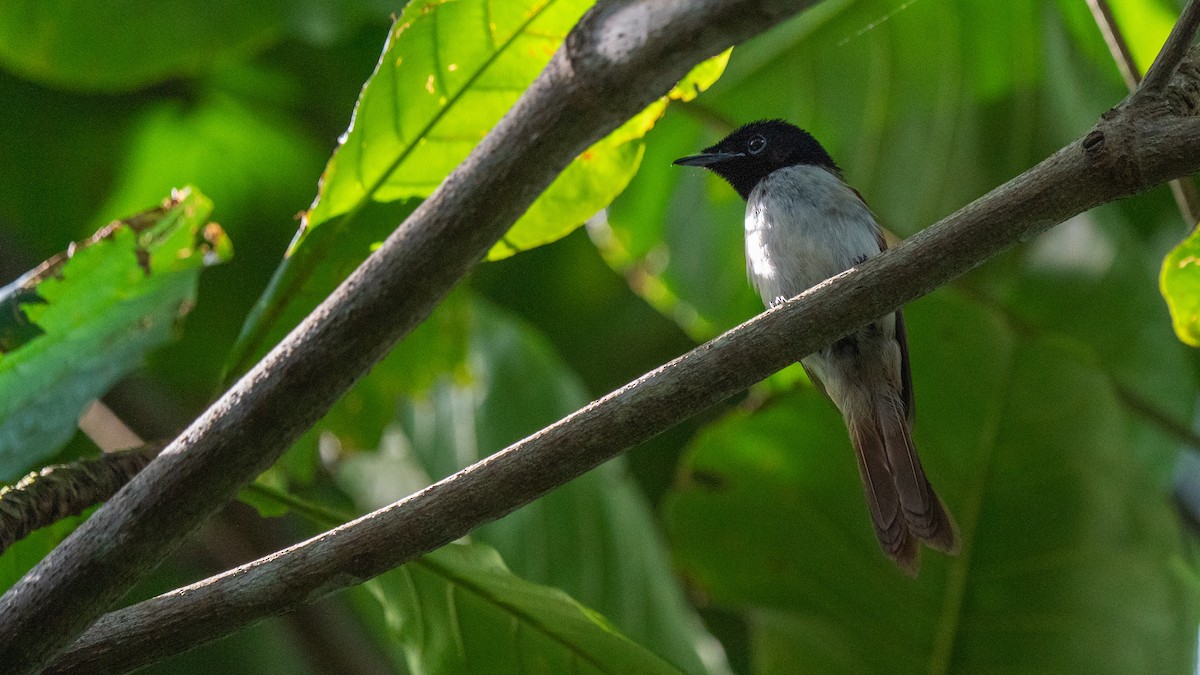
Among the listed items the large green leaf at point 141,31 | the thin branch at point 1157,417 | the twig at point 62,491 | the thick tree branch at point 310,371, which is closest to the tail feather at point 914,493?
the thin branch at point 1157,417

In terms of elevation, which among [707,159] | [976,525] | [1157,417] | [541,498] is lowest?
[1157,417]

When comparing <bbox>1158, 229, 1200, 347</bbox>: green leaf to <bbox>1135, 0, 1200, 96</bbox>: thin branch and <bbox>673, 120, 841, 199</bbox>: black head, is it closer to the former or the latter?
<bbox>1135, 0, 1200, 96</bbox>: thin branch

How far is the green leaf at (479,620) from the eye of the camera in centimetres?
217

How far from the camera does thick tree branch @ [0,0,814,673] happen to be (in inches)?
52.6

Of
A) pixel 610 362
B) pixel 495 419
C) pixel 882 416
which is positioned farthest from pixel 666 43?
pixel 610 362

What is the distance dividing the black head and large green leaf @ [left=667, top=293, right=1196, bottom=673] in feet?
2.59

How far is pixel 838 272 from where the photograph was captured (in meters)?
3.11

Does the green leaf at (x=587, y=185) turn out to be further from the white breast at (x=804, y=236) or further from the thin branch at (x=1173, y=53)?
the thin branch at (x=1173, y=53)

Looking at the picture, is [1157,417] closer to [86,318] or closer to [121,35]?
[86,318]

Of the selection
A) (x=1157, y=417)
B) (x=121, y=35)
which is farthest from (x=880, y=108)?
(x=121, y=35)

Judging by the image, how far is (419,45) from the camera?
2146 millimetres

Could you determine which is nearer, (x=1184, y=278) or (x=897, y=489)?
(x=1184, y=278)

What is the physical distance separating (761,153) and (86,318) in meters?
1.90

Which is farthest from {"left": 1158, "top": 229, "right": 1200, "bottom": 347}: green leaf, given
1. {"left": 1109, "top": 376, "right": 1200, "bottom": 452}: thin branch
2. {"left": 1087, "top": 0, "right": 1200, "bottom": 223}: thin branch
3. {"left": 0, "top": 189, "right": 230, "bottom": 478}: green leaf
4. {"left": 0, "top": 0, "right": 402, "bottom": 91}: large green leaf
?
{"left": 0, "top": 0, "right": 402, "bottom": 91}: large green leaf
